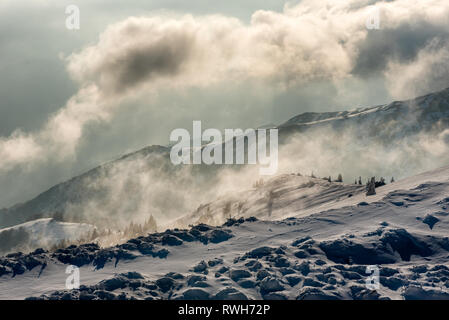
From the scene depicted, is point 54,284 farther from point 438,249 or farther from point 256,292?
point 438,249

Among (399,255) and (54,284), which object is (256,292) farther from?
(54,284)

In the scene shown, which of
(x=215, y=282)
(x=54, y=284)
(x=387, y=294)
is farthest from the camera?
(x=54, y=284)

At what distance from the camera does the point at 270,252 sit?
192m
